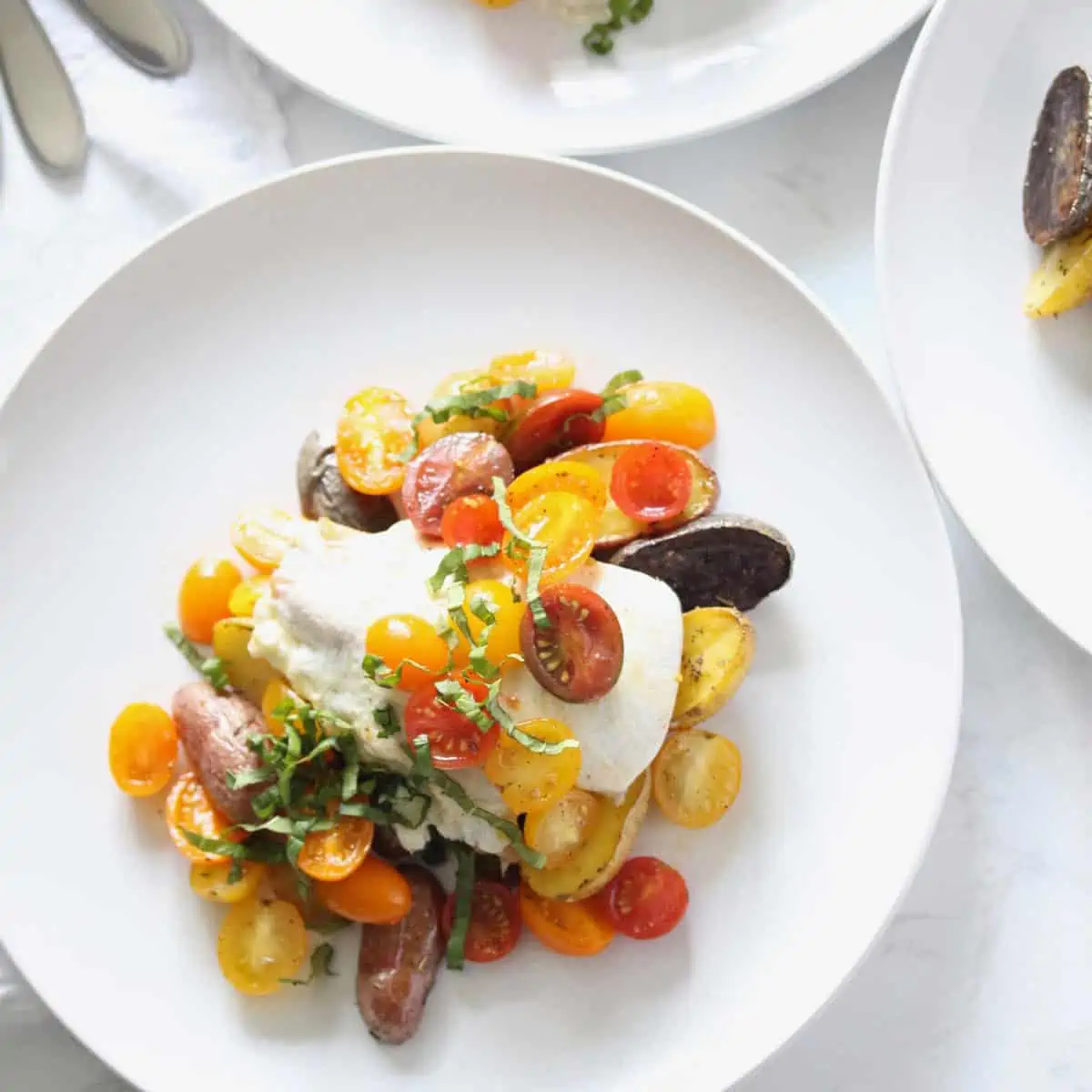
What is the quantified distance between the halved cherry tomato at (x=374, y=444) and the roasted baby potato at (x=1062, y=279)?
1.14 meters

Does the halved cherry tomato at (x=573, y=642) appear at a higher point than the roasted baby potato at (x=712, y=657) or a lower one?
higher

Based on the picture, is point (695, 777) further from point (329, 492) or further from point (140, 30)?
point (140, 30)

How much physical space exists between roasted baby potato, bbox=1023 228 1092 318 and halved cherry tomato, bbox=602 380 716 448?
63cm

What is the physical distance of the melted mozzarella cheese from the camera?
201 cm

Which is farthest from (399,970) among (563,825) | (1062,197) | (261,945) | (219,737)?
(1062,197)

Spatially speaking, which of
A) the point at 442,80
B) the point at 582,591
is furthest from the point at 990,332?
the point at 442,80

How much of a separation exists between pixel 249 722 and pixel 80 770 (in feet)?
1.08

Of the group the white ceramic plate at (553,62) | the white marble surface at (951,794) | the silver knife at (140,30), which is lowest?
the white marble surface at (951,794)

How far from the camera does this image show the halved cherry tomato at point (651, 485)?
2.11 m

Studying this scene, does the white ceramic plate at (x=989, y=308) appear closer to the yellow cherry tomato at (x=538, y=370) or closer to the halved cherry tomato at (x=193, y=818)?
the yellow cherry tomato at (x=538, y=370)

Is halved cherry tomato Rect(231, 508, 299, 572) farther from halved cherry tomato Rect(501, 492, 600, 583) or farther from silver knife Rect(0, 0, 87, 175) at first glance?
silver knife Rect(0, 0, 87, 175)

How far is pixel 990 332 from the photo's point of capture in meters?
2.29

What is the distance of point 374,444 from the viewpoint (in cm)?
218

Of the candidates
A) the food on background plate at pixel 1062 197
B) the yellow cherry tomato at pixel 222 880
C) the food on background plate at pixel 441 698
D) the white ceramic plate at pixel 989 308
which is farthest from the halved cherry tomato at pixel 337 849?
the food on background plate at pixel 1062 197
